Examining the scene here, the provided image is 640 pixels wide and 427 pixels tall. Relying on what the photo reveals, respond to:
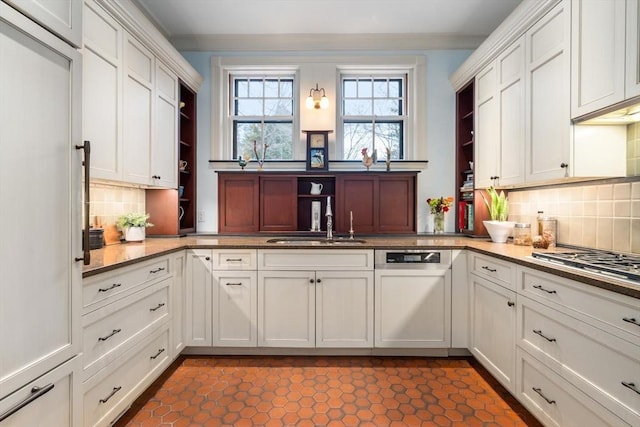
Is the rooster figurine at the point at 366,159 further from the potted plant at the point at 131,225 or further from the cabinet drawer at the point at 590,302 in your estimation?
the potted plant at the point at 131,225

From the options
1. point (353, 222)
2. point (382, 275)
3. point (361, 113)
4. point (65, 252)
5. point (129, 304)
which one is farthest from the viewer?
point (361, 113)

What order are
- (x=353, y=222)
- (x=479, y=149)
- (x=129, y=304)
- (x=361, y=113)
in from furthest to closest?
(x=361, y=113) → (x=353, y=222) → (x=479, y=149) → (x=129, y=304)

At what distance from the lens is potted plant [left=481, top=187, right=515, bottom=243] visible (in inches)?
101

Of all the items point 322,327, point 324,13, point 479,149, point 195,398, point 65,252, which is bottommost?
point 195,398

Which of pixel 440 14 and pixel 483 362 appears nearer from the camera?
pixel 483 362

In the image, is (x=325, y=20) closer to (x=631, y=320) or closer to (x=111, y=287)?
(x=111, y=287)

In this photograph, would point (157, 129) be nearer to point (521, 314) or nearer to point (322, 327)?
point (322, 327)

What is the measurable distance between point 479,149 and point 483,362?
173 cm

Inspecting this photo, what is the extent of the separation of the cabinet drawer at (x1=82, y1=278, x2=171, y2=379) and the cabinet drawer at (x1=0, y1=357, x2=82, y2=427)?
26cm

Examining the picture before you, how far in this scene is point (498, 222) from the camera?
8.43 ft

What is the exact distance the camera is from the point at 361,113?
343 cm

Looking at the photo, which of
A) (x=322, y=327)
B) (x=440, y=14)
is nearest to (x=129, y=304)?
(x=322, y=327)

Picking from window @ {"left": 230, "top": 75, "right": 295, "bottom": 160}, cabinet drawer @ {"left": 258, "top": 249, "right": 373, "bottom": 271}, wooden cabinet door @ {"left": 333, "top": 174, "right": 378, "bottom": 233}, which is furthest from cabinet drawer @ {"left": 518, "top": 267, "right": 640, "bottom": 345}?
window @ {"left": 230, "top": 75, "right": 295, "bottom": 160}

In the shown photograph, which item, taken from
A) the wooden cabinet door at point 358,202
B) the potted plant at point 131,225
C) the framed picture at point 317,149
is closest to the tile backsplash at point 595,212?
the wooden cabinet door at point 358,202
